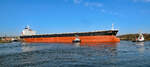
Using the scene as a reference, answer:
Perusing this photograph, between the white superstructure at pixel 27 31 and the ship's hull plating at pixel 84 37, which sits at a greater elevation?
the white superstructure at pixel 27 31

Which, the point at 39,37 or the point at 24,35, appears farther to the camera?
the point at 24,35

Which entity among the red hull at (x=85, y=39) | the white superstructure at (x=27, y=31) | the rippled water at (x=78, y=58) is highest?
the white superstructure at (x=27, y=31)

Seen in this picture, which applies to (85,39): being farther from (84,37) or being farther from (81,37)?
(81,37)

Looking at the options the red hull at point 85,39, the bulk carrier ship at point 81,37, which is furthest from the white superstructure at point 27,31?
the red hull at point 85,39

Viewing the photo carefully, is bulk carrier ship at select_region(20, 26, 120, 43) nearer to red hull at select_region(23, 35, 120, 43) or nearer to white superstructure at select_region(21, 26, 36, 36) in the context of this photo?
red hull at select_region(23, 35, 120, 43)

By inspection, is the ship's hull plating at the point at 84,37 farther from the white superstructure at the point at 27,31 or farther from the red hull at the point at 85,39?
the white superstructure at the point at 27,31

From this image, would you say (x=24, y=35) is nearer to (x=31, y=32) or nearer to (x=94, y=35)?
(x=31, y=32)

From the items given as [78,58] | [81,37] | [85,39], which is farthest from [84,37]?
[78,58]

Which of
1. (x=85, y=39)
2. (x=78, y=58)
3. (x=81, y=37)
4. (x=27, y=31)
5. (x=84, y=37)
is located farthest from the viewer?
(x=27, y=31)

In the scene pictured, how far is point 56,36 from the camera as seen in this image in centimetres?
8381

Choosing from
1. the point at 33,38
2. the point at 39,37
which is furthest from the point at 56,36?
the point at 33,38

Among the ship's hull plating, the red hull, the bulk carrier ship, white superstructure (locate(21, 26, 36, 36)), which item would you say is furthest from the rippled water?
white superstructure (locate(21, 26, 36, 36))

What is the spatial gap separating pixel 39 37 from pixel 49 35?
7956 mm

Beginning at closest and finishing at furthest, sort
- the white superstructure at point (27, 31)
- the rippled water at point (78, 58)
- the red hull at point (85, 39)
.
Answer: the rippled water at point (78, 58), the red hull at point (85, 39), the white superstructure at point (27, 31)
